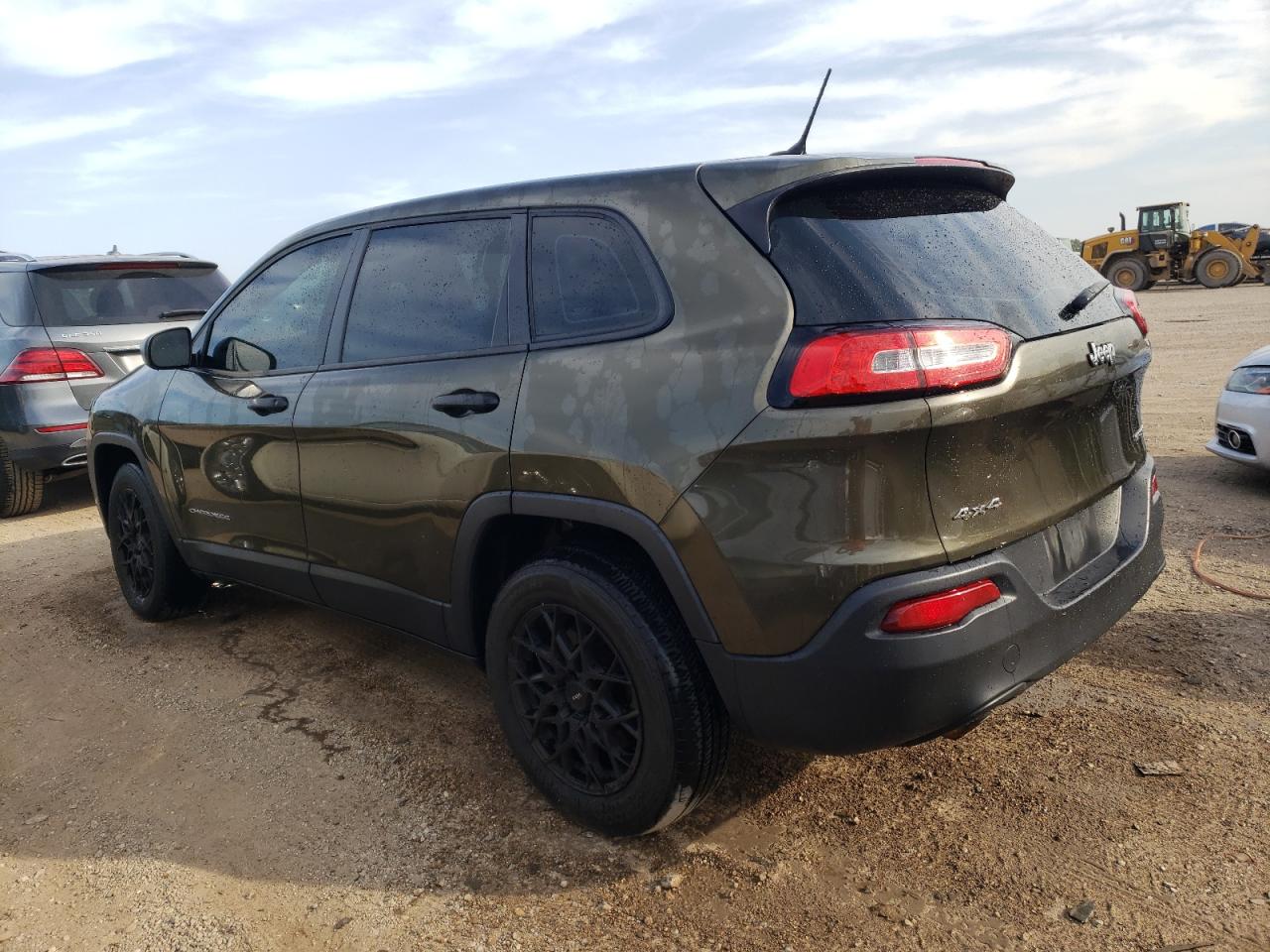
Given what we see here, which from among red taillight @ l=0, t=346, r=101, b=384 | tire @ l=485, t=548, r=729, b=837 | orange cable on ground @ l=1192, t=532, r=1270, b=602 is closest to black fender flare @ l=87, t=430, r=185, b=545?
tire @ l=485, t=548, r=729, b=837

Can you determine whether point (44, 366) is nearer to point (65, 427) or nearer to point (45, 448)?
point (65, 427)

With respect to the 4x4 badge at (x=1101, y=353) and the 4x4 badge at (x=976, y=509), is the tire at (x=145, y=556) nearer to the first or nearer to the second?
the 4x4 badge at (x=976, y=509)

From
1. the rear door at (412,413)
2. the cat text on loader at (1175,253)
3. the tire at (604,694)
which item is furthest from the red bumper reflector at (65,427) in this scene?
the cat text on loader at (1175,253)

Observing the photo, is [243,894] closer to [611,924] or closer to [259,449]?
[611,924]

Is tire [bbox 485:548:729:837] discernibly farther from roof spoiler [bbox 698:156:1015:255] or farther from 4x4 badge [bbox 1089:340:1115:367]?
4x4 badge [bbox 1089:340:1115:367]

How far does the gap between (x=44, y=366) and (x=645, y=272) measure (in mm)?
5805

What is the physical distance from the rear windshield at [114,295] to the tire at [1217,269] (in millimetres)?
27684

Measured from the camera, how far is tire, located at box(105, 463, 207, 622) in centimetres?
459

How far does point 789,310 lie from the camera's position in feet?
7.69

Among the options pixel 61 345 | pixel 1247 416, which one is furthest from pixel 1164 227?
pixel 61 345

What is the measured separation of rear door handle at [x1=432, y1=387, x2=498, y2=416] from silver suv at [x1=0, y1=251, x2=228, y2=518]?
4.84 m

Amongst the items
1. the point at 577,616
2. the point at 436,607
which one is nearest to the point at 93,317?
the point at 436,607

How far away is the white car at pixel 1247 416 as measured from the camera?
5.80m

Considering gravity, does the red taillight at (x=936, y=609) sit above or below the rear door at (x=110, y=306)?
below
